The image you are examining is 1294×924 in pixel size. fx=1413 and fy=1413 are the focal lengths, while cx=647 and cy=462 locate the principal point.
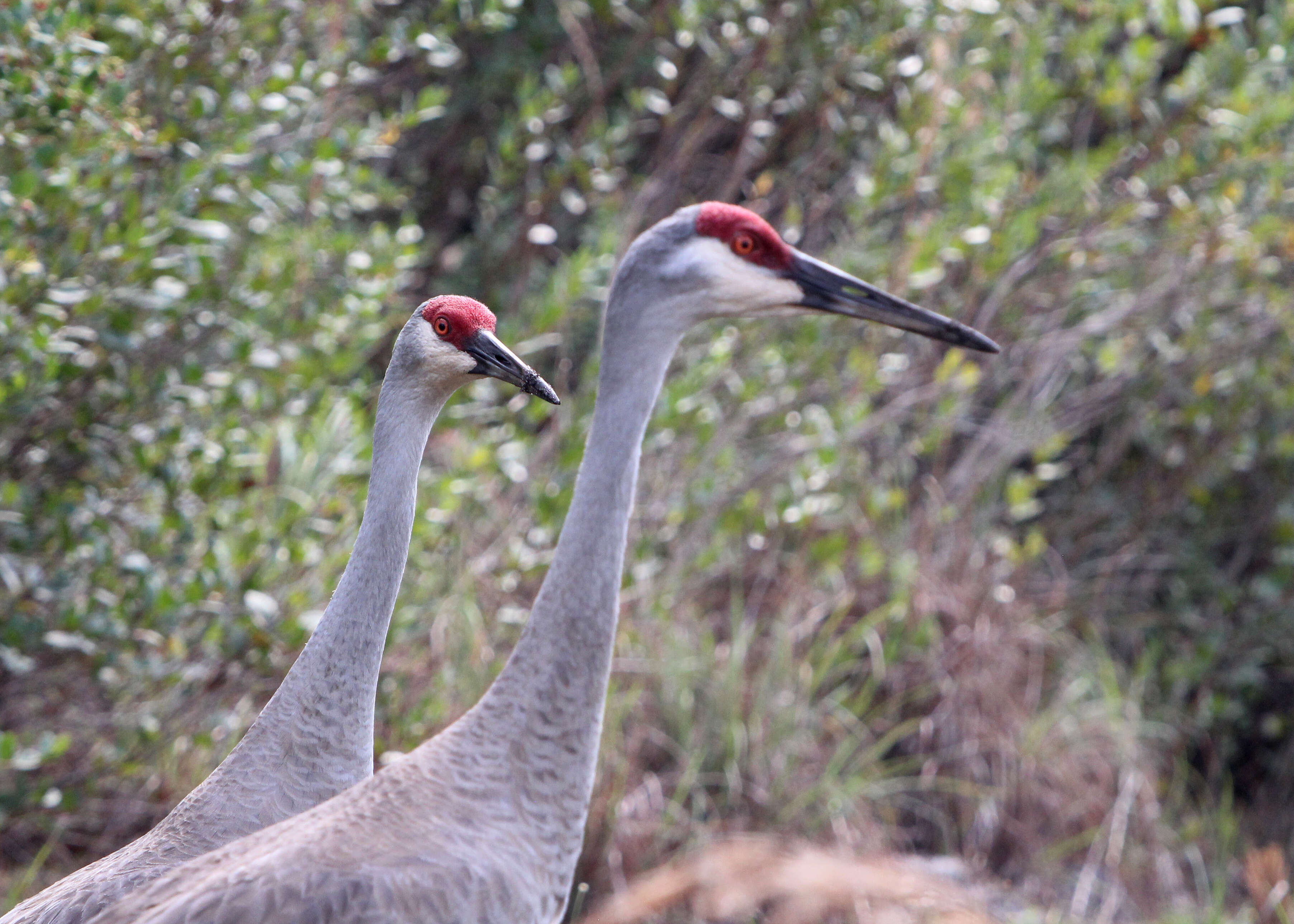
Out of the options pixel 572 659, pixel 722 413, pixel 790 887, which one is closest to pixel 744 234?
pixel 572 659

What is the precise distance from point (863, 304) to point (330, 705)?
1399mm

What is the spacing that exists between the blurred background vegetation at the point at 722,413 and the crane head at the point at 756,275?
59.0 inches

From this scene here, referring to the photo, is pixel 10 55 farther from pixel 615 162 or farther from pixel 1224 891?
pixel 1224 891

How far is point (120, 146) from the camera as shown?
3.77 meters

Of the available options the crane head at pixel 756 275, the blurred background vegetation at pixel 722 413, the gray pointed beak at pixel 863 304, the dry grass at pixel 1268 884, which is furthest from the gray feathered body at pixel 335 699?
the dry grass at pixel 1268 884

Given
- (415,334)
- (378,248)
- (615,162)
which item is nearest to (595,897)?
(378,248)

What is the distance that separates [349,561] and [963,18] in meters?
4.96

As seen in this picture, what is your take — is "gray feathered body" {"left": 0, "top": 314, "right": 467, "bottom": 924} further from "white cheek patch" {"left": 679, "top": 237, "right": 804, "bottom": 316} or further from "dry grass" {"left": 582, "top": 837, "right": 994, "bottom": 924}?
"dry grass" {"left": 582, "top": 837, "right": 994, "bottom": 924}

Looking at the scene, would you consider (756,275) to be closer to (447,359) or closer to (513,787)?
(447,359)

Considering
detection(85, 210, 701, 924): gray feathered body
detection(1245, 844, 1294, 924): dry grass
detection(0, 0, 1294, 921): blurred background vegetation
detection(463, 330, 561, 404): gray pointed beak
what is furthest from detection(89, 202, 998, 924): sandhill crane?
detection(1245, 844, 1294, 924): dry grass

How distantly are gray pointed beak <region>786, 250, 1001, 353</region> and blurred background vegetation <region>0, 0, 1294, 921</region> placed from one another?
1715 mm

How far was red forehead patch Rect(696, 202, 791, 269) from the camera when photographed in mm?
3043

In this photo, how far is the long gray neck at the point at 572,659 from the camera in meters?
2.73

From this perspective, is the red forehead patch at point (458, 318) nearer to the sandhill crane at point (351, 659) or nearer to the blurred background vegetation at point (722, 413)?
the sandhill crane at point (351, 659)
